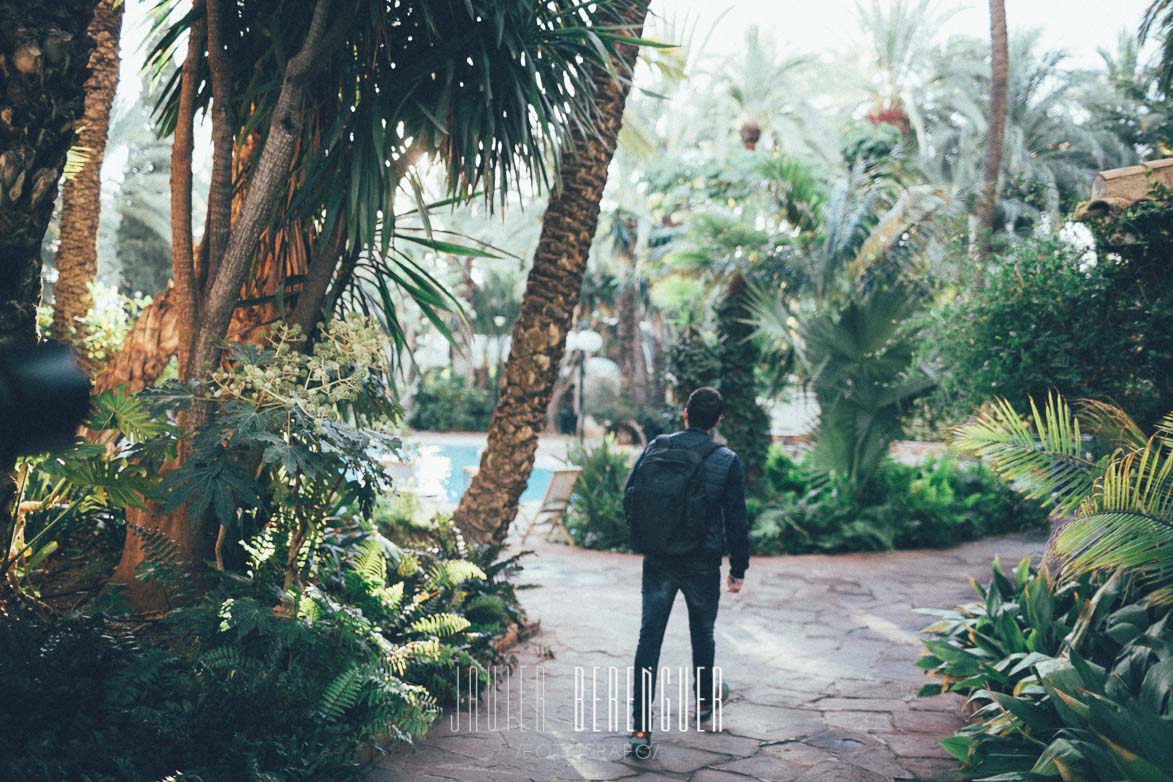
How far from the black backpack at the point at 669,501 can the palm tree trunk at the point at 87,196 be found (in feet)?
20.5

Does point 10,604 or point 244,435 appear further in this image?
point 10,604

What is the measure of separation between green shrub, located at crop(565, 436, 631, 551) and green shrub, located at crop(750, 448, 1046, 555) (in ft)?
5.21

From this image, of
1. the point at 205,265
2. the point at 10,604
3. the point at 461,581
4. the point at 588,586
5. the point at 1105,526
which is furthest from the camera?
the point at 588,586

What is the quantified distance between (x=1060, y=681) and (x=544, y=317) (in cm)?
405

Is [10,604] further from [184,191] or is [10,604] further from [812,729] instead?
[812,729]

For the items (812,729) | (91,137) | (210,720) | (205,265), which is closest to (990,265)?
(812,729)

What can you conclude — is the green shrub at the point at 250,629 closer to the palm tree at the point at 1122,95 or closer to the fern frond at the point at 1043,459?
the fern frond at the point at 1043,459

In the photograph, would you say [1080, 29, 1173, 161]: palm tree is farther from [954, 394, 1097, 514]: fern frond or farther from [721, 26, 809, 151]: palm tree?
[954, 394, 1097, 514]: fern frond

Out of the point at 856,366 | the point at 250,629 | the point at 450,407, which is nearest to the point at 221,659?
the point at 250,629

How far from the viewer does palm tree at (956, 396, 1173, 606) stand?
124 inches

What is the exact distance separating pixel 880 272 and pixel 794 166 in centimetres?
221

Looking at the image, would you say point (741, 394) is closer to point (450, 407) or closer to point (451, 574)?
point (451, 574)

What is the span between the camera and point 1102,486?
345 cm

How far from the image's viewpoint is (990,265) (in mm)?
8234
